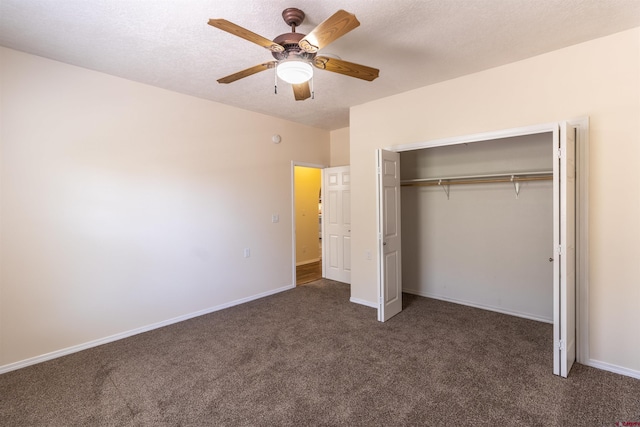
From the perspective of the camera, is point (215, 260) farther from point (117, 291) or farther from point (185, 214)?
point (117, 291)

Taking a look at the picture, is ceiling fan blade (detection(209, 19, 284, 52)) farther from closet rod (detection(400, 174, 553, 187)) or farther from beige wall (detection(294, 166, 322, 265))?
beige wall (detection(294, 166, 322, 265))

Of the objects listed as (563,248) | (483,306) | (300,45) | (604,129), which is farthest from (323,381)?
(604,129)

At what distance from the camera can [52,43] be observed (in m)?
2.53

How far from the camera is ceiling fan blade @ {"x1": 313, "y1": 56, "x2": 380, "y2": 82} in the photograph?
211 cm

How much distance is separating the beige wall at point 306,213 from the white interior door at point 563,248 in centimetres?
486

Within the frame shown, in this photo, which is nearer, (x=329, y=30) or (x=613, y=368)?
(x=329, y=30)

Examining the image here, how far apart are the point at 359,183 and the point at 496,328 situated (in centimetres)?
242

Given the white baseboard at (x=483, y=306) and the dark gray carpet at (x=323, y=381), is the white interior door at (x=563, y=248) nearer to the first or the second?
the dark gray carpet at (x=323, y=381)

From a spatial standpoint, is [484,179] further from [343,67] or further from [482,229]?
[343,67]

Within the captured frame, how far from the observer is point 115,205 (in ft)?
10.5

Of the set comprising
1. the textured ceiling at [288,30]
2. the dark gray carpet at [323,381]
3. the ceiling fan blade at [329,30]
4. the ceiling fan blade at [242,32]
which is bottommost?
the dark gray carpet at [323,381]

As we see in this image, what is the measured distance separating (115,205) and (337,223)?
334cm

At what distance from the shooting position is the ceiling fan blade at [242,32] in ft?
5.35

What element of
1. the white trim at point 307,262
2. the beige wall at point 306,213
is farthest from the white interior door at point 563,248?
the white trim at point 307,262
